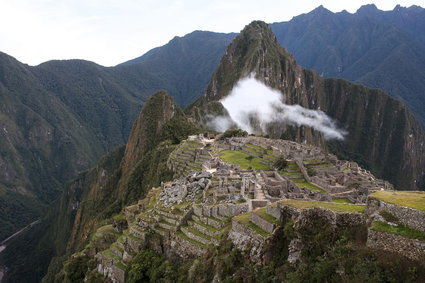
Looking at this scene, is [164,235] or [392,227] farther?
[164,235]

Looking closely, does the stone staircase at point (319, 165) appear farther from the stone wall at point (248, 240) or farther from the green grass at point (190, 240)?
the stone wall at point (248, 240)

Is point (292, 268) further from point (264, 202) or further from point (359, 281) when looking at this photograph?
point (264, 202)

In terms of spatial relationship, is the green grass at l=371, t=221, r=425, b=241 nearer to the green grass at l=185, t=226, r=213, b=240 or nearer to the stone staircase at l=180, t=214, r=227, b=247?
the stone staircase at l=180, t=214, r=227, b=247

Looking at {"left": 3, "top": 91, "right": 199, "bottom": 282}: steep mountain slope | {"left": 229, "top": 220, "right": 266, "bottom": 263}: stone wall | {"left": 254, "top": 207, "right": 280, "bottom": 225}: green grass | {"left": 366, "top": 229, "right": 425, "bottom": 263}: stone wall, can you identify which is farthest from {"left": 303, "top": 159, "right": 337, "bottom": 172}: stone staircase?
{"left": 366, "top": 229, "right": 425, "bottom": 263}: stone wall

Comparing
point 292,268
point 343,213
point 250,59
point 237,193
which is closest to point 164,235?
point 237,193

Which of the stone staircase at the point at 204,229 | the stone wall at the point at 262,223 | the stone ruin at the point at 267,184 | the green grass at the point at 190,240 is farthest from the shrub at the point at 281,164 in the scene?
the stone wall at the point at 262,223

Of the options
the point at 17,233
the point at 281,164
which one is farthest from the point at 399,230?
the point at 17,233
